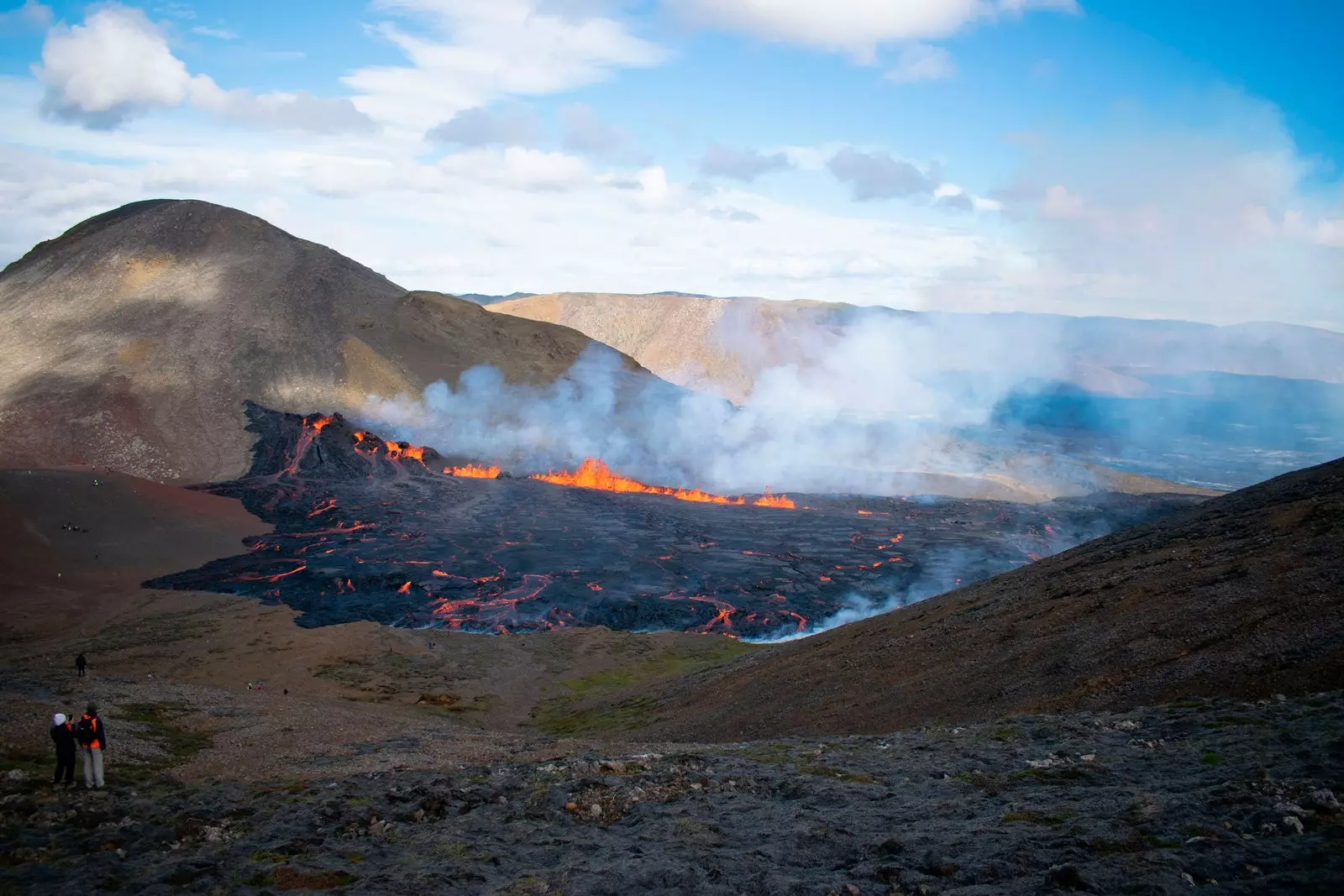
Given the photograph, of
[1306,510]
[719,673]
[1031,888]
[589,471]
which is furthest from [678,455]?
[1031,888]

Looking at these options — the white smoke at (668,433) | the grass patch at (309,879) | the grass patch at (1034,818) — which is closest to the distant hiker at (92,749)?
the grass patch at (309,879)

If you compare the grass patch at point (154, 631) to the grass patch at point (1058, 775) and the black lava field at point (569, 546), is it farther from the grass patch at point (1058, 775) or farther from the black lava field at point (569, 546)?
the grass patch at point (1058, 775)

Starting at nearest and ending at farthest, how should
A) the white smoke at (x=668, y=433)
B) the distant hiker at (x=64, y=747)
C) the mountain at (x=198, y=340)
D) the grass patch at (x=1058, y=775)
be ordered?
the grass patch at (x=1058, y=775) → the distant hiker at (x=64, y=747) → the mountain at (x=198, y=340) → the white smoke at (x=668, y=433)

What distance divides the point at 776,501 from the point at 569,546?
23538 mm

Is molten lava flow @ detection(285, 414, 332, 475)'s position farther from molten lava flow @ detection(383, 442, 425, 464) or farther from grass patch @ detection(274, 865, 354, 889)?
grass patch @ detection(274, 865, 354, 889)

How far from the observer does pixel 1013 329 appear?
602ft

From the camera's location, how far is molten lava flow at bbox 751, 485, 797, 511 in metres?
70.9

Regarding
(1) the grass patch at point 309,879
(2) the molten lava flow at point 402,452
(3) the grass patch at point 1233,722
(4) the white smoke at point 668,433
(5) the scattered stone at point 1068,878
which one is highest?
(4) the white smoke at point 668,433

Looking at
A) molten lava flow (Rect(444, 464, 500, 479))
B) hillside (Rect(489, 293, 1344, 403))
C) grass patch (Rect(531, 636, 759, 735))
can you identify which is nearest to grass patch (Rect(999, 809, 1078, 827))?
grass patch (Rect(531, 636, 759, 735))

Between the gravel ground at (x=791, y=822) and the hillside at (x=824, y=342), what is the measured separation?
131m

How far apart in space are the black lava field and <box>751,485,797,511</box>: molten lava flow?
Answer: 41.6 inches

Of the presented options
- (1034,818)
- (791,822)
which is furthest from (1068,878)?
(791,822)

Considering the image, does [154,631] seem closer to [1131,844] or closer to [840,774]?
[840,774]

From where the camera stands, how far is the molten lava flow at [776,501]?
2792 inches
